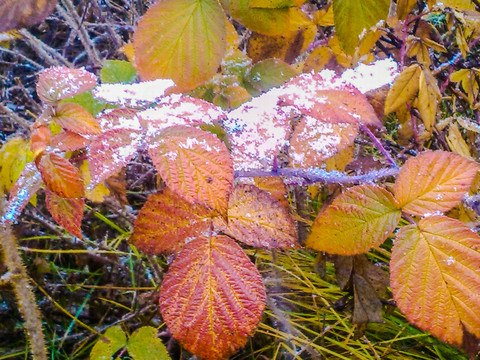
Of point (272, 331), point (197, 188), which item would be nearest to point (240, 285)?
point (197, 188)

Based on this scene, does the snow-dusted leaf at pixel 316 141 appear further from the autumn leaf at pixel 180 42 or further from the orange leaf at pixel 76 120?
the orange leaf at pixel 76 120

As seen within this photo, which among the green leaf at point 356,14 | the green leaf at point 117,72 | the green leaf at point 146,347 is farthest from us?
the green leaf at point 146,347

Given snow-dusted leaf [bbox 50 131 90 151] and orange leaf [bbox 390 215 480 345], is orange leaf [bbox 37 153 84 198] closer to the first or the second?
snow-dusted leaf [bbox 50 131 90 151]

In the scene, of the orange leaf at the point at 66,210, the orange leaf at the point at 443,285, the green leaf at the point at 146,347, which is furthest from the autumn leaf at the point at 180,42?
the green leaf at the point at 146,347

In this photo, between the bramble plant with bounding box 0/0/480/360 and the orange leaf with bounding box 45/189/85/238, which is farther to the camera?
the orange leaf with bounding box 45/189/85/238

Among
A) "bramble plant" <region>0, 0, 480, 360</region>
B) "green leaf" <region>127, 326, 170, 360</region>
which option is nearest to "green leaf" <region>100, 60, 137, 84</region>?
"bramble plant" <region>0, 0, 480, 360</region>

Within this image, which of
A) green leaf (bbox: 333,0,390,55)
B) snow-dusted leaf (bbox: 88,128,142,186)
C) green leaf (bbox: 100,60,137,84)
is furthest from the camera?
green leaf (bbox: 100,60,137,84)
